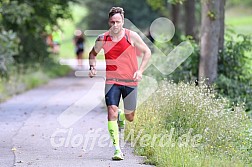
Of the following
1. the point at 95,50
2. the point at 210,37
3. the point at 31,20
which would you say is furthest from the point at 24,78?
the point at 95,50

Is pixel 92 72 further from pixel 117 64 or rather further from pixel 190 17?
pixel 190 17

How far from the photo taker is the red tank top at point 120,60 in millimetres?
10188

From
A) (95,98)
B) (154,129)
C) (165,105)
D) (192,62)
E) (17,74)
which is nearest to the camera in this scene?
(154,129)

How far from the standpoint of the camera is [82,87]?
26.2 metres

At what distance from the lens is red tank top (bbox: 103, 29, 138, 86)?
10188 millimetres

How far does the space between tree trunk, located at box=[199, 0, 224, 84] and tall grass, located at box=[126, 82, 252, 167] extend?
4593 millimetres

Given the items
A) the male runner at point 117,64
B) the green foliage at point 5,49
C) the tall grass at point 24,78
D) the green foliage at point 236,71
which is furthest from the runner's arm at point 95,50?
the green foliage at point 5,49

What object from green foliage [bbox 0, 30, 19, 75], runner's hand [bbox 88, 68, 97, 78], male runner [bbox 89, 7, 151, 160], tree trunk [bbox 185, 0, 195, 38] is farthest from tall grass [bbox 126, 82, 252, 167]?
tree trunk [bbox 185, 0, 195, 38]

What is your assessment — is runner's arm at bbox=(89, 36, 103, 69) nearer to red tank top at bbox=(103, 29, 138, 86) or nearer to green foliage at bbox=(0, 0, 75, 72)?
red tank top at bbox=(103, 29, 138, 86)

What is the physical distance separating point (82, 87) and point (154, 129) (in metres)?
15.3

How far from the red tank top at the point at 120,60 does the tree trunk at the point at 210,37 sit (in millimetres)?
6613

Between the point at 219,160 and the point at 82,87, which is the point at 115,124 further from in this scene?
the point at 82,87

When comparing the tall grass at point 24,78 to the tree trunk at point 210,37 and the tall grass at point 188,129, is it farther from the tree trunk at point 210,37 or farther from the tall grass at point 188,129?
the tall grass at point 188,129

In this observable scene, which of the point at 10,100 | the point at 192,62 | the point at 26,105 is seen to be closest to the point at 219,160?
the point at 192,62
